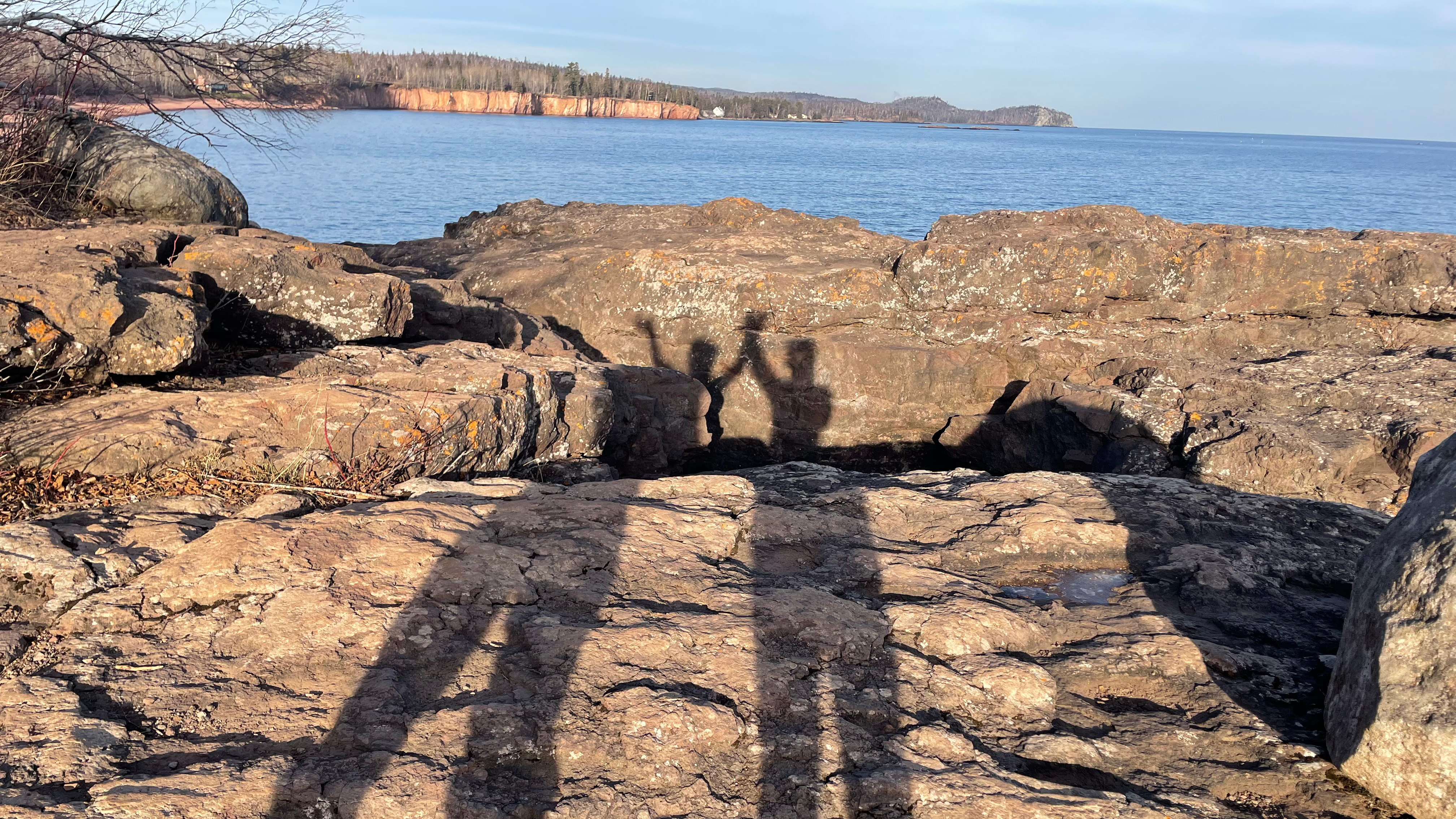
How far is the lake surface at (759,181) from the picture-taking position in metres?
33.2

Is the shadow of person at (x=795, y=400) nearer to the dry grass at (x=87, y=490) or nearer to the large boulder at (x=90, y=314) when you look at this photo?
the large boulder at (x=90, y=314)

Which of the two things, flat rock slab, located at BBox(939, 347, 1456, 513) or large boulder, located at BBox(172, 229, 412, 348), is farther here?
flat rock slab, located at BBox(939, 347, 1456, 513)

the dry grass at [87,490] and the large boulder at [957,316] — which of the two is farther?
the large boulder at [957,316]

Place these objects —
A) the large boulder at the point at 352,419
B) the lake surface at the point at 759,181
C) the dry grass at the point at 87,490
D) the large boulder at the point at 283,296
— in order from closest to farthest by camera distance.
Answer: the dry grass at the point at 87,490
the large boulder at the point at 352,419
the large boulder at the point at 283,296
the lake surface at the point at 759,181

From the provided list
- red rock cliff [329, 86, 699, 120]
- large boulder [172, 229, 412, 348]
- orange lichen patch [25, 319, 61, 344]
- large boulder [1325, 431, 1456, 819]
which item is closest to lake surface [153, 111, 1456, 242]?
large boulder [172, 229, 412, 348]

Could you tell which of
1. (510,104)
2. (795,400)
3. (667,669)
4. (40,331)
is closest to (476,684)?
(667,669)

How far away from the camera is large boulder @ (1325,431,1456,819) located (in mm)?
2580

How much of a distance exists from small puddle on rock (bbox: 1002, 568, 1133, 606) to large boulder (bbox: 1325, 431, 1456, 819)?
1069mm

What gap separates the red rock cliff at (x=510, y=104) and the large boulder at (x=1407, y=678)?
381 ft

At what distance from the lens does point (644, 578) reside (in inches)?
150

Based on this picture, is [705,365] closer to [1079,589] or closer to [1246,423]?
[1246,423]

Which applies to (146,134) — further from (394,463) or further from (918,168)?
(918,168)

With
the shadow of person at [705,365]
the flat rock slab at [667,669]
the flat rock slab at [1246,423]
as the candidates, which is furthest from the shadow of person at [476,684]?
the shadow of person at [705,365]

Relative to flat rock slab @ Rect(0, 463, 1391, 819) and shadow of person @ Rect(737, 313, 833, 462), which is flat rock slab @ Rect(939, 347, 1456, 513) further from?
flat rock slab @ Rect(0, 463, 1391, 819)
